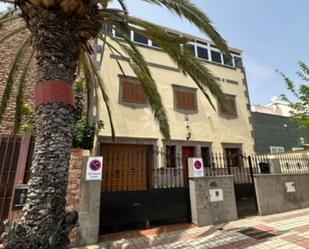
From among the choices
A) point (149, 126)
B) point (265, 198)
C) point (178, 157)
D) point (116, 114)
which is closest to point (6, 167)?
point (116, 114)

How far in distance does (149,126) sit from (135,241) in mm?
5720

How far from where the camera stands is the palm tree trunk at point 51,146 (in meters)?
2.65

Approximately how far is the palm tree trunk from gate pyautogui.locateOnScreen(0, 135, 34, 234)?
280 centimetres

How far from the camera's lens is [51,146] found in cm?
300

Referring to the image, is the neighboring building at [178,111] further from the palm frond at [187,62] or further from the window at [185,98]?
the palm frond at [187,62]

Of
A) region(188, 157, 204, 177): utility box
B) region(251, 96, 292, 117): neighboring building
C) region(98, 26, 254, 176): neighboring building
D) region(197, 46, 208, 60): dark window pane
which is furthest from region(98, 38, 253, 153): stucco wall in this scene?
region(251, 96, 292, 117): neighboring building

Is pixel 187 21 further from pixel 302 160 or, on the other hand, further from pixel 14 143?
pixel 302 160

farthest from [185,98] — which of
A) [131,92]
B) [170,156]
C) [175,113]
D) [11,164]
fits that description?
[11,164]

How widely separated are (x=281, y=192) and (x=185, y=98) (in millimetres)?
6152

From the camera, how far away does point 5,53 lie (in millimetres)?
9406

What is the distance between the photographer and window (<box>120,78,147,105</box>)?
1019 centimetres

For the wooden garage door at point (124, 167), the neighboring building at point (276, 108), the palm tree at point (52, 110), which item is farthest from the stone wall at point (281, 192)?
the neighboring building at point (276, 108)

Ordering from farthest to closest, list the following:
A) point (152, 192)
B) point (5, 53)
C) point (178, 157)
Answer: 1. point (178, 157)
2. point (5, 53)
3. point (152, 192)

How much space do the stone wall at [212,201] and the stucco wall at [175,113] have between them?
403cm
